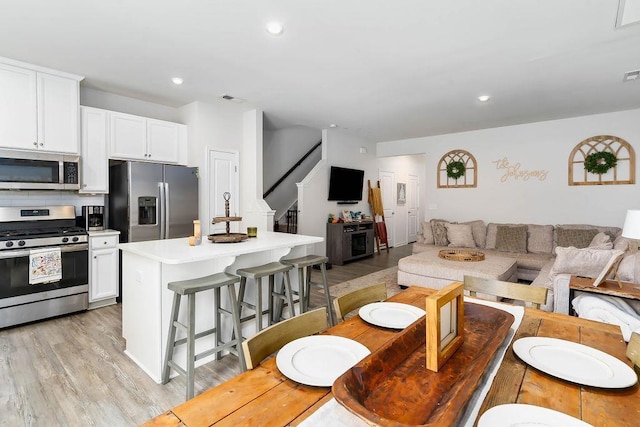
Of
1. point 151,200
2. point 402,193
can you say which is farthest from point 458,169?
point 151,200

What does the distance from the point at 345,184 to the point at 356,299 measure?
5250 mm

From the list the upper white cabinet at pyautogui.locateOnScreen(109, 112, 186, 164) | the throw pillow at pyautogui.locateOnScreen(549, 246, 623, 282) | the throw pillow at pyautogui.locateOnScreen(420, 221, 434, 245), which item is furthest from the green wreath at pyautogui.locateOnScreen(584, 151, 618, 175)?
the upper white cabinet at pyautogui.locateOnScreen(109, 112, 186, 164)

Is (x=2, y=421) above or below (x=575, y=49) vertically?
below

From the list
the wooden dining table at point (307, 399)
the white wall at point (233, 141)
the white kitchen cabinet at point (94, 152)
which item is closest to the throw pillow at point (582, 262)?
the wooden dining table at point (307, 399)

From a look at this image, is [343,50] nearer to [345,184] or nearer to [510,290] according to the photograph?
[510,290]

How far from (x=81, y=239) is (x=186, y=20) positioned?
2.57m

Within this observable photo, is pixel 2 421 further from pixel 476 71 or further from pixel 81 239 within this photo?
pixel 476 71

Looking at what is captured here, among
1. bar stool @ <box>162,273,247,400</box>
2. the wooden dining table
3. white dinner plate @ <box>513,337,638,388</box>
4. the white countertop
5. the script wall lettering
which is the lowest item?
bar stool @ <box>162,273,247,400</box>

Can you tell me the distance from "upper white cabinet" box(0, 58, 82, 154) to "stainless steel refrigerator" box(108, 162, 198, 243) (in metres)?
0.64

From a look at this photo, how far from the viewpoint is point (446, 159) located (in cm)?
677

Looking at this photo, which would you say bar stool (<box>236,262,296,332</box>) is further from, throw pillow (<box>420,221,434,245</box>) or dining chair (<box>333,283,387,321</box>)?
throw pillow (<box>420,221,434,245</box>)

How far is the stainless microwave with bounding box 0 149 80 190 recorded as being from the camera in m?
3.28

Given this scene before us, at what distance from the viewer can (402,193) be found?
895 cm

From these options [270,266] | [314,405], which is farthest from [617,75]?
[314,405]
